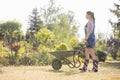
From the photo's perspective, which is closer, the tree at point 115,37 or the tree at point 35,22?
the tree at point 115,37

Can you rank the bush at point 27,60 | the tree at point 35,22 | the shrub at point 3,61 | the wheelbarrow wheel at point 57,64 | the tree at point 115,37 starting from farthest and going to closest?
the tree at point 35,22
the tree at point 115,37
the bush at point 27,60
the shrub at point 3,61
the wheelbarrow wheel at point 57,64

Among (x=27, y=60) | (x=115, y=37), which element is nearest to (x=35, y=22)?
(x=115, y=37)

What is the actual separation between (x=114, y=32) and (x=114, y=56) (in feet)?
8.19

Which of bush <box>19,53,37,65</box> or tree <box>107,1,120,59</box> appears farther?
tree <box>107,1,120,59</box>

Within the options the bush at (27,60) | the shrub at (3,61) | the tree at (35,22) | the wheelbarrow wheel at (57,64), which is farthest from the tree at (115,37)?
the tree at (35,22)

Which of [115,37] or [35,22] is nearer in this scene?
[115,37]

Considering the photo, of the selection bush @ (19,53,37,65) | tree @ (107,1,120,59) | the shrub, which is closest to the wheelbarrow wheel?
the shrub

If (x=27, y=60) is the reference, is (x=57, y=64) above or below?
above

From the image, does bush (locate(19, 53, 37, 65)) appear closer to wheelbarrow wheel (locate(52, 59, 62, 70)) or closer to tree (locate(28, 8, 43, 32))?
wheelbarrow wheel (locate(52, 59, 62, 70))

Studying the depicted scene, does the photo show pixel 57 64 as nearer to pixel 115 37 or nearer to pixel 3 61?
pixel 3 61

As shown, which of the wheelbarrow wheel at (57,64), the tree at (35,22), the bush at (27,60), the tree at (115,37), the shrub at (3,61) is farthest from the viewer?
the tree at (35,22)

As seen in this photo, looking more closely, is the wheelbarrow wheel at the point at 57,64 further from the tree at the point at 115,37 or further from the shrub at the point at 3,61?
the tree at the point at 115,37

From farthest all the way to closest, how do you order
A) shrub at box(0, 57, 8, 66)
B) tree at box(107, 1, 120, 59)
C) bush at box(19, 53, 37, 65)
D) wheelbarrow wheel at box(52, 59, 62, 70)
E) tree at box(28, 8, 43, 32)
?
1. tree at box(28, 8, 43, 32)
2. tree at box(107, 1, 120, 59)
3. bush at box(19, 53, 37, 65)
4. shrub at box(0, 57, 8, 66)
5. wheelbarrow wheel at box(52, 59, 62, 70)

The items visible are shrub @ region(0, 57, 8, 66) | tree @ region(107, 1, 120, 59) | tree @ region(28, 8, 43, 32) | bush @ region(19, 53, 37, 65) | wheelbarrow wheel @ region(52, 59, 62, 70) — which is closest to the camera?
wheelbarrow wheel @ region(52, 59, 62, 70)
